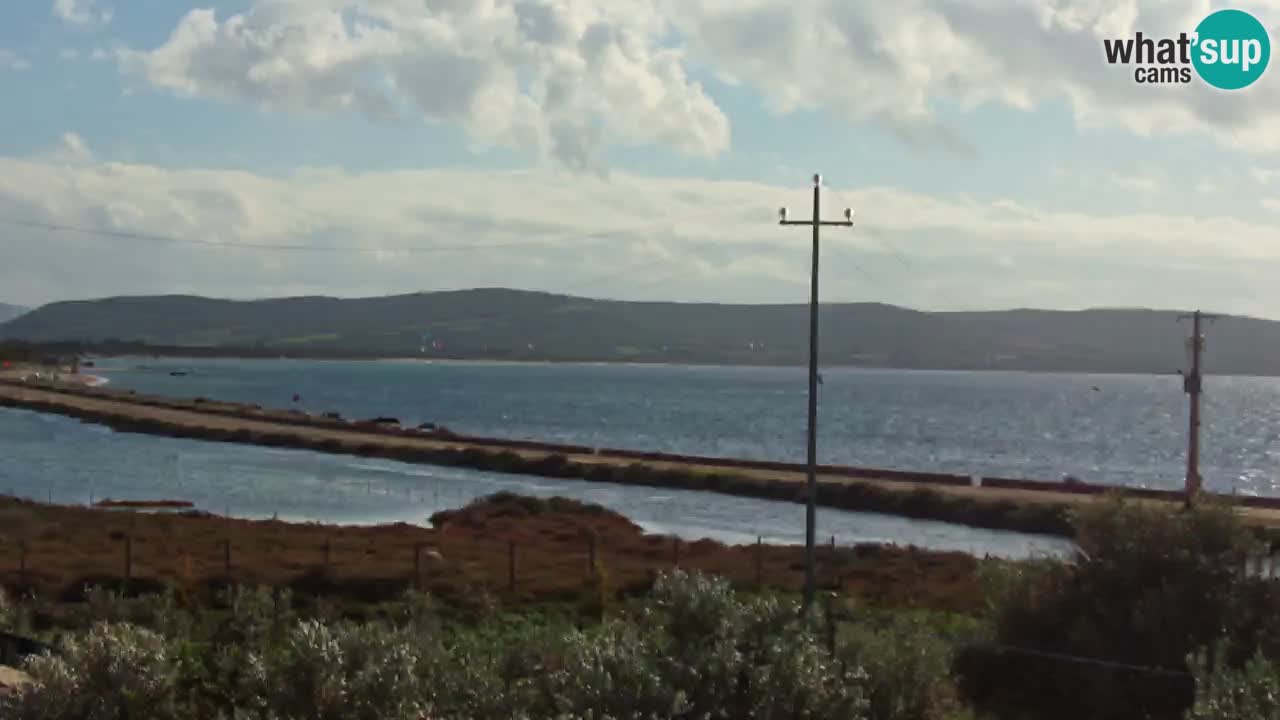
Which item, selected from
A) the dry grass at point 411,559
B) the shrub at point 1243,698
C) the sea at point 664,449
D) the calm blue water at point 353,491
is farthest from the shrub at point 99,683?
the calm blue water at point 353,491

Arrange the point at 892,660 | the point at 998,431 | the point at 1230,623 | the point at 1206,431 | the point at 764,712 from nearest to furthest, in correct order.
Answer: the point at 764,712 < the point at 892,660 < the point at 1230,623 < the point at 998,431 < the point at 1206,431

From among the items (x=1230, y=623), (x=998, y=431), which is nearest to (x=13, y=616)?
(x=1230, y=623)

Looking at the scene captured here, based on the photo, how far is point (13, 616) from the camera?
88.9 feet

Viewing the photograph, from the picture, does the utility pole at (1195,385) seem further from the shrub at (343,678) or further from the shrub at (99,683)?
the shrub at (99,683)

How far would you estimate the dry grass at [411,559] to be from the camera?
118 ft

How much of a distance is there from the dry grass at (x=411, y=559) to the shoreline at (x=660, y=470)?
307 inches

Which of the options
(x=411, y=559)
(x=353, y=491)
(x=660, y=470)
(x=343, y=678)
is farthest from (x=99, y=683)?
(x=660, y=470)

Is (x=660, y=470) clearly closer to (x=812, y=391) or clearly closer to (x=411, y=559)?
(x=411, y=559)

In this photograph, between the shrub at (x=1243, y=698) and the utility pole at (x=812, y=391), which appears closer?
the shrub at (x=1243, y=698)

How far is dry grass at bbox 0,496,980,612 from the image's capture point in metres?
36.0

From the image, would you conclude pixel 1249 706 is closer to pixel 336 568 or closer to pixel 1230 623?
pixel 1230 623

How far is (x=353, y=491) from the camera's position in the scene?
3039 inches

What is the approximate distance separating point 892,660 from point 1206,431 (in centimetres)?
18306

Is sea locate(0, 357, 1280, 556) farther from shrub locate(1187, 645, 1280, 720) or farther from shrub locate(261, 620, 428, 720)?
shrub locate(261, 620, 428, 720)
